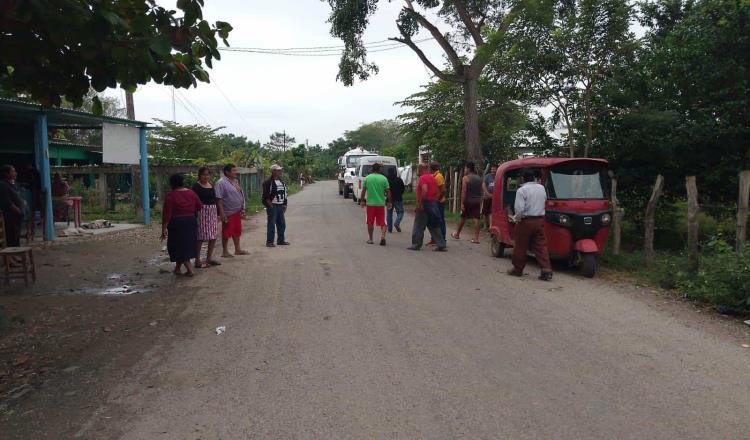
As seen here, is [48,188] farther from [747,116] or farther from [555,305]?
[747,116]

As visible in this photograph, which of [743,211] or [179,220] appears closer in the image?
[743,211]

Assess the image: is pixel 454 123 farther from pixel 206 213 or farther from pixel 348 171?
pixel 206 213

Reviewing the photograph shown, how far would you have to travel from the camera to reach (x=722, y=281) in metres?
7.19

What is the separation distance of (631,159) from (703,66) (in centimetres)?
235

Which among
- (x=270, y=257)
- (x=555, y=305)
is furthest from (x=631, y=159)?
(x=270, y=257)

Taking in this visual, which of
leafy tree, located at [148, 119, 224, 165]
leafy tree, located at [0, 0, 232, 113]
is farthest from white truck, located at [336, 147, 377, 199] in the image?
leafy tree, located at [0, 0, 232, 113]

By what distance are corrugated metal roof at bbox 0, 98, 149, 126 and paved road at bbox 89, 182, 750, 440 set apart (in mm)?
5828

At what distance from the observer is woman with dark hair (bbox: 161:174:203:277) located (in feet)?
28.2

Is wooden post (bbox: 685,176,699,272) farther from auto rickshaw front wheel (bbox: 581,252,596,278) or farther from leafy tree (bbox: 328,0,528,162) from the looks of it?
leafy tree (bbox: 328,0,528,162)

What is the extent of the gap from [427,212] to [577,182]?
3065 millimetres

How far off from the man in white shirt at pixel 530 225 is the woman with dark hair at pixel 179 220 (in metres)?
4.89

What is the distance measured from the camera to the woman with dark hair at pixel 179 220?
8.59 m

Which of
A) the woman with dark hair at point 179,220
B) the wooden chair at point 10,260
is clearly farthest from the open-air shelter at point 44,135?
the woman with dark hair at point 179,220

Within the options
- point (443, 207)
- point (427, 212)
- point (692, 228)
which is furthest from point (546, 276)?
point (443, 207)
